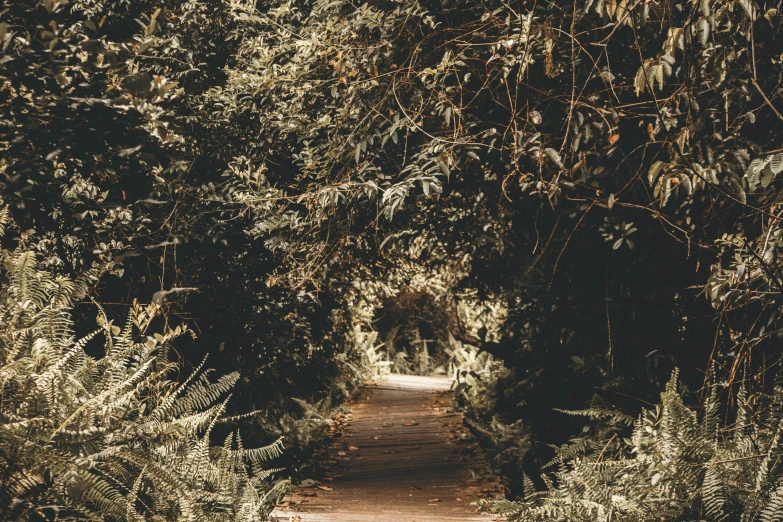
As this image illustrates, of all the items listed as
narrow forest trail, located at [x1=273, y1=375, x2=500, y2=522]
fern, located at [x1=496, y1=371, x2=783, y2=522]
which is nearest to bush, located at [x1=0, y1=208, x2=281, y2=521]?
fern, located at [x1=496, y1=371, x2=783, y2=522]

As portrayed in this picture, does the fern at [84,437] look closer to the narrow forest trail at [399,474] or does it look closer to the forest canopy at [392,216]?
the forest canopy at [392,216]

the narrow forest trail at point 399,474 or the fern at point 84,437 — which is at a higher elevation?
the fern at point 84,437

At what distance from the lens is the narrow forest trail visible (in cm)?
721

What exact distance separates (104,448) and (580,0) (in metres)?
4.78

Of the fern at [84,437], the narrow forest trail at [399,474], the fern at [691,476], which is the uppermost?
the fern at [84,437]

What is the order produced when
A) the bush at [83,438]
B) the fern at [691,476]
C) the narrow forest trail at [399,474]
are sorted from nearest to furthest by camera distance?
the bush at [83,438] → the fern at [691,476] → the narrow forest trail at [399,474]

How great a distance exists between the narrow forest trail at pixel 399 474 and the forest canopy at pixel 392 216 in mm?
893

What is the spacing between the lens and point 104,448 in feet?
11.9

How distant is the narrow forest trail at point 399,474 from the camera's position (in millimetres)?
7211

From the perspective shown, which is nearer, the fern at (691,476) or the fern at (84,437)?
the fern at (84,437)

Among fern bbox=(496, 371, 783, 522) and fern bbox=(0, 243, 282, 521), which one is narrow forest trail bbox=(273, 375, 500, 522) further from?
fern bbox=(0, 243, 282, 521)

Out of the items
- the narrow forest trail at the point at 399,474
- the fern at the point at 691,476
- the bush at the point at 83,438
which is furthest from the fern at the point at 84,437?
the narrow forest trail at the point at 399,474

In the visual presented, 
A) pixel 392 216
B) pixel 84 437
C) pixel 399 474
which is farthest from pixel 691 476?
pixel 399 474

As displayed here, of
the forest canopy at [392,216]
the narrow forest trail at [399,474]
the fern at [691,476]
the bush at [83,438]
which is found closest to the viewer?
the bush at [83,438]
